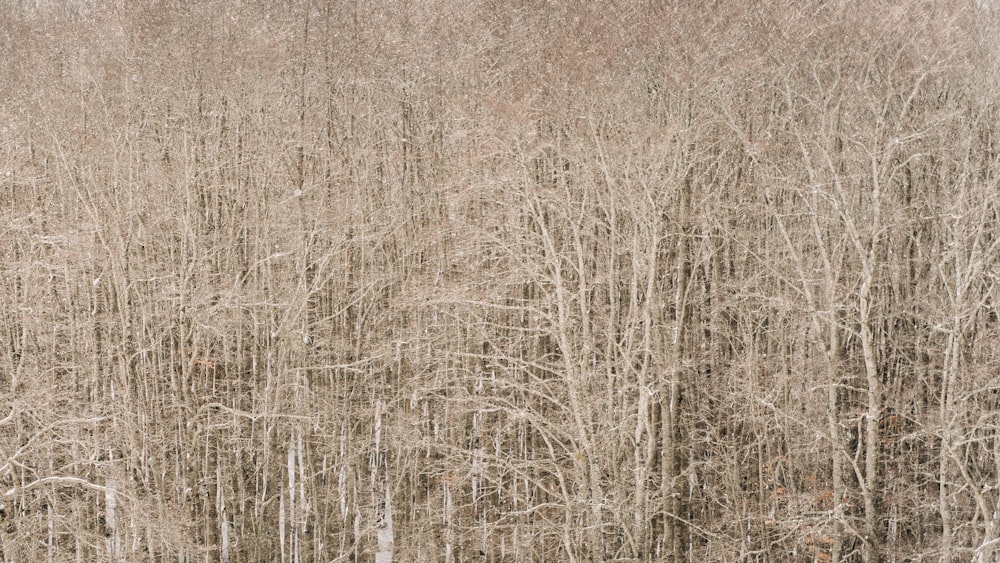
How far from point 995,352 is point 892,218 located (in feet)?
7.43

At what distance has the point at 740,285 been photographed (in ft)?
42.7

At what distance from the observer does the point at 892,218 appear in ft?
41.8

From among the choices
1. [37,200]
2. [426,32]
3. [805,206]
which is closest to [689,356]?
[805,206]

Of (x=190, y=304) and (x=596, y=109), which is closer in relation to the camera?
(x=596, y=109)

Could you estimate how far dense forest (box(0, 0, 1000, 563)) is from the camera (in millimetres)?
12328

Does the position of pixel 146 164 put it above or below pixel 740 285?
above

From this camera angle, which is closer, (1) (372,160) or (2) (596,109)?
(2) (596,109)

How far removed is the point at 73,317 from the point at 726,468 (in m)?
10.1

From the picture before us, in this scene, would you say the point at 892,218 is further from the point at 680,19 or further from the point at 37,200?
the point at 37,200

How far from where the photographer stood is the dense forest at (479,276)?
12.3 metres

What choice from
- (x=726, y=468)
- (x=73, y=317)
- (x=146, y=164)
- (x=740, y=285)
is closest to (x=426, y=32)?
(x=146, y=164)

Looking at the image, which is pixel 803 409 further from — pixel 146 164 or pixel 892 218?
pixel 146 164

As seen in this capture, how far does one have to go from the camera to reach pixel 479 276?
42.6 feet

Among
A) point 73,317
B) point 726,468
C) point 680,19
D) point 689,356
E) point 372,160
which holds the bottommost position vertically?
point 726,468
